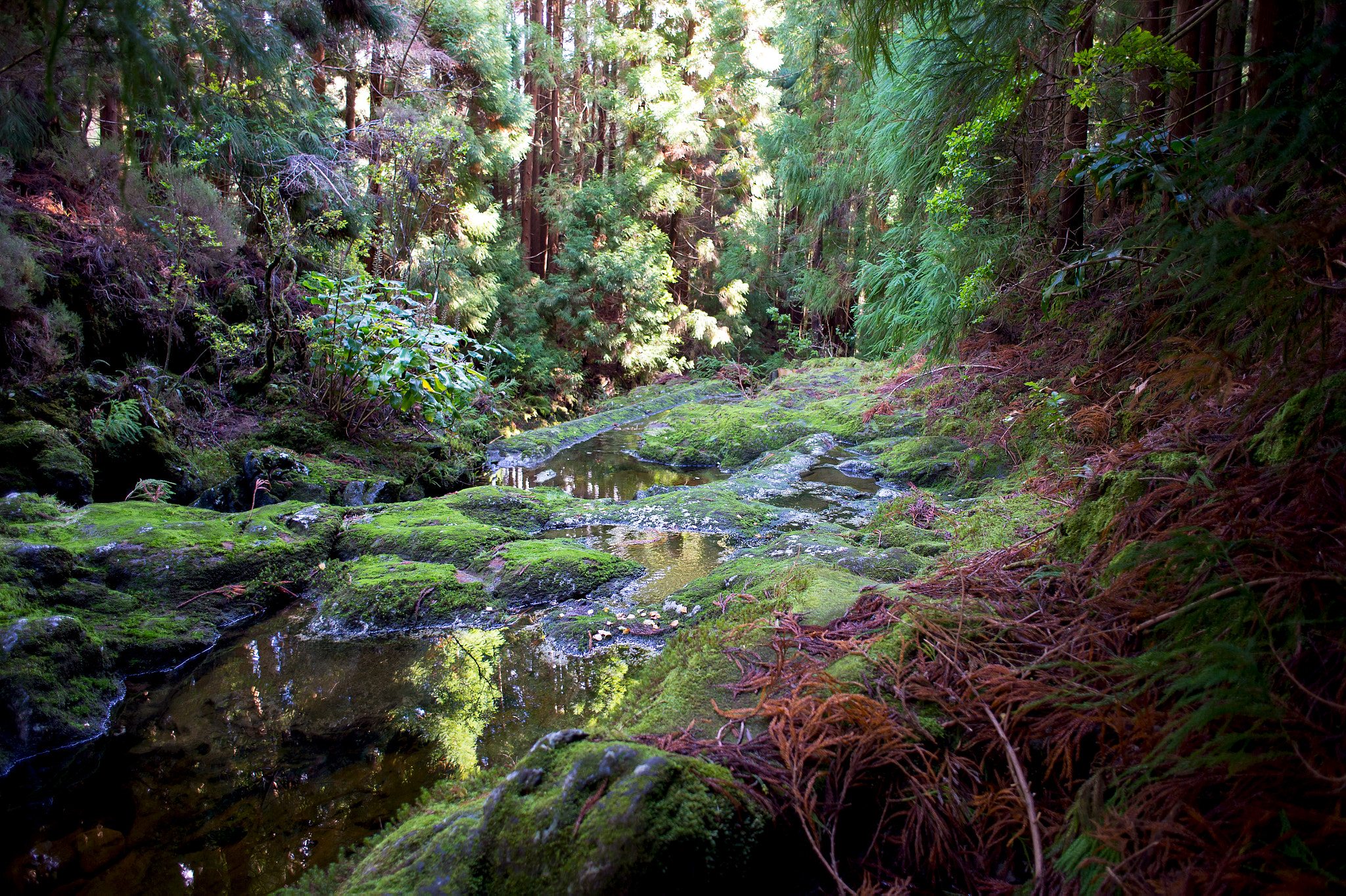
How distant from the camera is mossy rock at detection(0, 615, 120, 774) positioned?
2.86m

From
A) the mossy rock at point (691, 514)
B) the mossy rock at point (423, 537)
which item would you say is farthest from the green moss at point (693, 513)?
the mossy rock at point (423, 537)

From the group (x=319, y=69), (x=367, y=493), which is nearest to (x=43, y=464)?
(x=367, y=493)

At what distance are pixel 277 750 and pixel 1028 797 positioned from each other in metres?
2.86

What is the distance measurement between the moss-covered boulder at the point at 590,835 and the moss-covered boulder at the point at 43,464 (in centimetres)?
497

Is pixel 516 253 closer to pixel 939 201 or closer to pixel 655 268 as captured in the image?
pixel 655 268

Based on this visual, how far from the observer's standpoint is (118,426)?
18.2 ft

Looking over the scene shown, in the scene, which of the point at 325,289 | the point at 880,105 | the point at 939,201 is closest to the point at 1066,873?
the point at 939,201

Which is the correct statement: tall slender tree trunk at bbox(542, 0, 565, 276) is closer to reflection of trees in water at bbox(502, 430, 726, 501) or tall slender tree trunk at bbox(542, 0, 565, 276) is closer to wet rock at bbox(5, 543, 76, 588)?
reflection of trees in water at bbox(502, 430, 726, 501)

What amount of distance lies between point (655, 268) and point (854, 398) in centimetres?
717

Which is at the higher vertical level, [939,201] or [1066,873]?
[939,201]

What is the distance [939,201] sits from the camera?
629cm

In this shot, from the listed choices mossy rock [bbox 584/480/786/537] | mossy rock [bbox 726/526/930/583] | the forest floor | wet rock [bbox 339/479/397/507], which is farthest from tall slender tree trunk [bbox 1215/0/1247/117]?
wet rock [bbox 339/479/397/507]

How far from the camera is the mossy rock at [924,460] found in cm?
623

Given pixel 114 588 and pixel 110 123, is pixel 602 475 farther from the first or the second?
pixel 110 123
